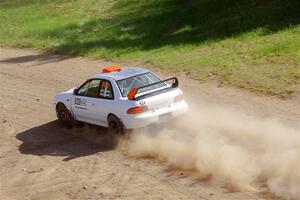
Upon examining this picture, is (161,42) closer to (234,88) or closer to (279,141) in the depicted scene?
(234,88)

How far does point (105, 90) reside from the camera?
46.2 feet

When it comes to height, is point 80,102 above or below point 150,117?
above

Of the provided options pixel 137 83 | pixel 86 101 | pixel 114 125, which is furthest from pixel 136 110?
pixel 86 101

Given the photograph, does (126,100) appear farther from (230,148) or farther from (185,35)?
(185,35)

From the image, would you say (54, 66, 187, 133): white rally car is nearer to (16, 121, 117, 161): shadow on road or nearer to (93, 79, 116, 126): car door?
(93, 79, 116, 126): car door

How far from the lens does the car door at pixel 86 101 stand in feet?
47.3

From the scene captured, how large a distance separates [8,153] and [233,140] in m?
5.99

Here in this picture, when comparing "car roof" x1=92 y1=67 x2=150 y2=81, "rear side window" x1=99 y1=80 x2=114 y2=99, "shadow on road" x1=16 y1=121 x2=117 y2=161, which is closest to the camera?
"shadow on road" x1=16 y1=121 x2=117 y2=161

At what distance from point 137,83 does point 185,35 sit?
12704mm

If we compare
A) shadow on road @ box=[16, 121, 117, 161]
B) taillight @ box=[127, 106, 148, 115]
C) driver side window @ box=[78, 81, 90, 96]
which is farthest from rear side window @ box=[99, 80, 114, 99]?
shadow on road @ box=[16, 121, 117, 161]

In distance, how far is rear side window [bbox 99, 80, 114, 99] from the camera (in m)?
13.9

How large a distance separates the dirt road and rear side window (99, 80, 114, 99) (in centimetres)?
115

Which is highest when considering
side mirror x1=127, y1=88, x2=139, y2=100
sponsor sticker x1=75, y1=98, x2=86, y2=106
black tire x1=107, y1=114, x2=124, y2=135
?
side mirror x1=127, y1=88, x2=139, y2=100

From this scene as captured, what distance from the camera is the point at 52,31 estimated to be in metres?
32.2
